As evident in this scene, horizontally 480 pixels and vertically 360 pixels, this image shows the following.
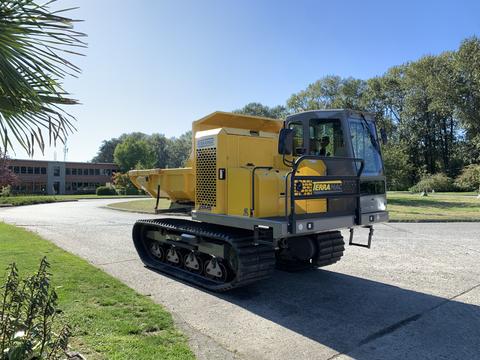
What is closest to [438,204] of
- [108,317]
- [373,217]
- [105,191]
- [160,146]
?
[373,217]

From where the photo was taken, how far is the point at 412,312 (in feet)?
18.0

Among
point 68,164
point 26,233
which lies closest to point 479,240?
point 26,233

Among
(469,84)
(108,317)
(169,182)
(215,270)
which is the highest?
(469,84)

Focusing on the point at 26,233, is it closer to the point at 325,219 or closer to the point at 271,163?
the point at 271,163

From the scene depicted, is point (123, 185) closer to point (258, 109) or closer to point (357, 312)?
point (258, 109)

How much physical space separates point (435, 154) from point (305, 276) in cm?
6299

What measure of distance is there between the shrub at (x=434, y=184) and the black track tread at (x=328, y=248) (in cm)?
4003

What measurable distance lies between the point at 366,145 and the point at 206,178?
286 centimetres

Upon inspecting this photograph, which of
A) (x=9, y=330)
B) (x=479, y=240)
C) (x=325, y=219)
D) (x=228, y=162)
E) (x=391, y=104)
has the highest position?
(x=391, y=104)

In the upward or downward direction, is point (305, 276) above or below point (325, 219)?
below

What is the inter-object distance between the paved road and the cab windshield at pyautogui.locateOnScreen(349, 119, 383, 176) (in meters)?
2.07

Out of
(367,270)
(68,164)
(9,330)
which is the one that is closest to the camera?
(9,330)

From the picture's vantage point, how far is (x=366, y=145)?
271 inches

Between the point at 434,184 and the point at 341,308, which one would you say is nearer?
the point at 341,308
